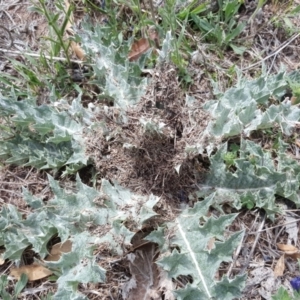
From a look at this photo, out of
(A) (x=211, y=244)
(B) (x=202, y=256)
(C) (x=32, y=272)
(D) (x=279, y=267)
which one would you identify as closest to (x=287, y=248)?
(D) (x=279, y=267)

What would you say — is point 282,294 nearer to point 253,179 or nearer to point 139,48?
point 253,179

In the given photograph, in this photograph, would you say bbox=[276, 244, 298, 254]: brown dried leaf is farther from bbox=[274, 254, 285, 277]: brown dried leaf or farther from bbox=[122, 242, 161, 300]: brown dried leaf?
bbox=[122, 242, 161, 300]: brown dried leaf

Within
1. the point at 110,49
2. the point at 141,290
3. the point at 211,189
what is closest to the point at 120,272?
the point at 141,290

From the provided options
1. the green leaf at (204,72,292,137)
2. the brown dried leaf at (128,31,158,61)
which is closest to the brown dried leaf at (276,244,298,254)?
the green leaf at (204,72,292,137)

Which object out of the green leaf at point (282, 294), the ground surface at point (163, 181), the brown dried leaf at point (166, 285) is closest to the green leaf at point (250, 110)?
the ground surface at point (163, 181)

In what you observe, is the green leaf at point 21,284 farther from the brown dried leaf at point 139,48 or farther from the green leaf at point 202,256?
the brown dried leaf at point 139,48
